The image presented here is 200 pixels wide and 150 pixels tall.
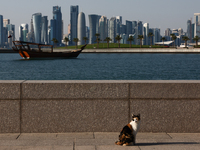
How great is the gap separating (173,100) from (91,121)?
1.88 metres

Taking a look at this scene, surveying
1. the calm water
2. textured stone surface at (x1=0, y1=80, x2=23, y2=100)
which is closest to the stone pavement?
textured stone surface at (x1=0, y1=80, x2=23, y2=100)

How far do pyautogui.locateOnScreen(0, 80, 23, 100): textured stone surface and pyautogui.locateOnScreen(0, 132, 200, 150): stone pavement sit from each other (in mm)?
822

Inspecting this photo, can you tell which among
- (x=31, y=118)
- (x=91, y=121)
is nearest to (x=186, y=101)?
(x=91, y=121)

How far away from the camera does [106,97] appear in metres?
6.67

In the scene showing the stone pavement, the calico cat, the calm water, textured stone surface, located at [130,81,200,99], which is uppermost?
textured stone surface, located at [130,81,200,99]

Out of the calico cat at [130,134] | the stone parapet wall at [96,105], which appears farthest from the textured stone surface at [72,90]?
the calico cat at [130,134]

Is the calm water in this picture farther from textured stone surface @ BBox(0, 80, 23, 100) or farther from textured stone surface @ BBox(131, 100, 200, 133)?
textured stone surface @ BBox(0, 80, 23, 100)

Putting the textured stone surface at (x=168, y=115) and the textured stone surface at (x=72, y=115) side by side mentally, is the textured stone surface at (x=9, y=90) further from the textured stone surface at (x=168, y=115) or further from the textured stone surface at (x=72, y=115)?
the textured stone surface at (x=168, y=115)

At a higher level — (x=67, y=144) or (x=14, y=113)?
(x=14, y=113)

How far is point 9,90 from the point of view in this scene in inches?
259

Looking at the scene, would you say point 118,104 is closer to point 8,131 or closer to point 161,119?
point 161,119

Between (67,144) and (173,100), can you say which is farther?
(173,100)

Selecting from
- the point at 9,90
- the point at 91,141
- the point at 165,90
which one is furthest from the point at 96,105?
the point at 9,90

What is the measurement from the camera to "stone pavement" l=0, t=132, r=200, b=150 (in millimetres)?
5512
